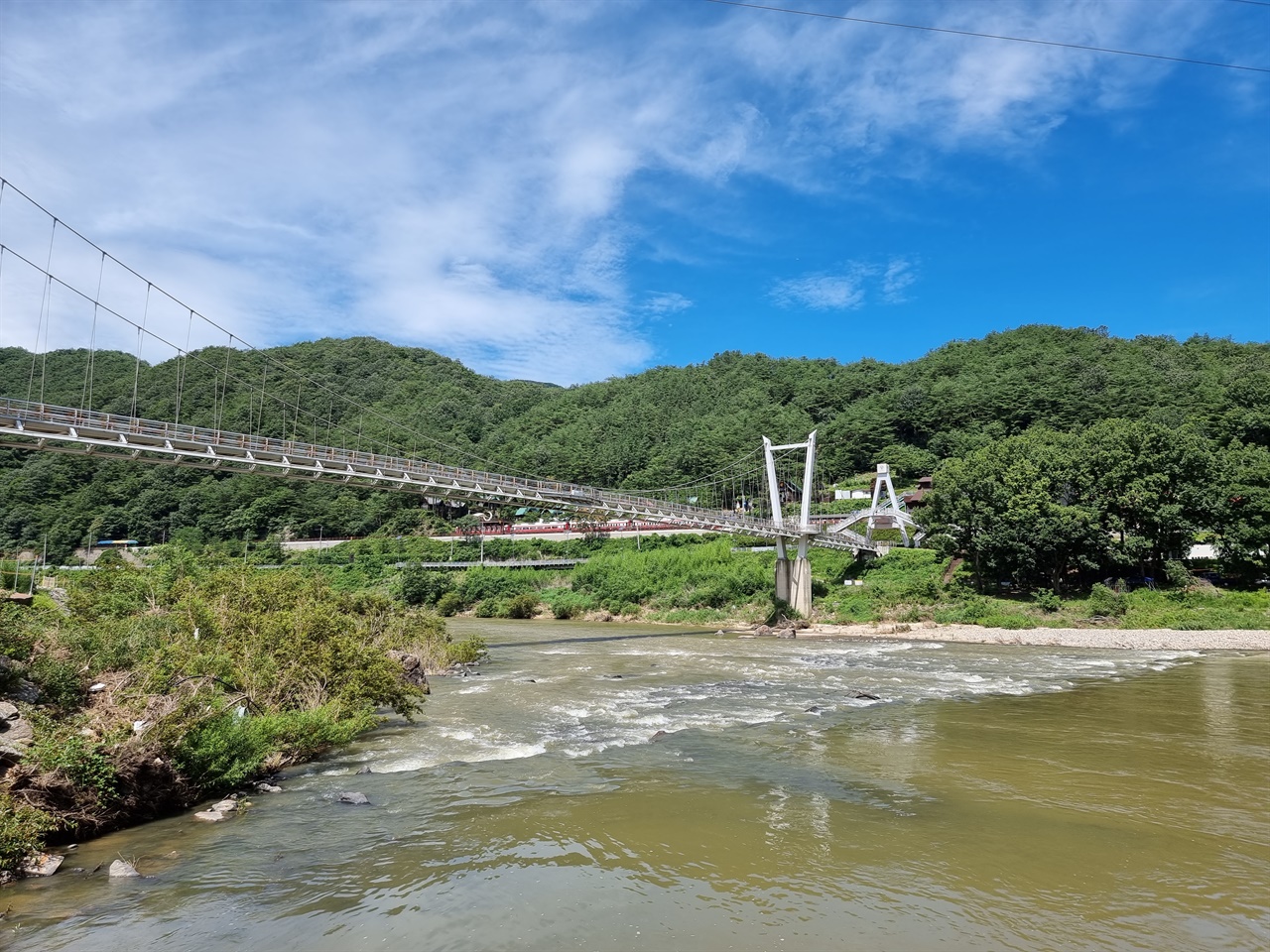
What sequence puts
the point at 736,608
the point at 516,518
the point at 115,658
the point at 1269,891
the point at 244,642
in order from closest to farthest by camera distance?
the point at 1269,891 → the point at 115,658 → the point at 244,642 → the point at 736,608 → the point at 516,518

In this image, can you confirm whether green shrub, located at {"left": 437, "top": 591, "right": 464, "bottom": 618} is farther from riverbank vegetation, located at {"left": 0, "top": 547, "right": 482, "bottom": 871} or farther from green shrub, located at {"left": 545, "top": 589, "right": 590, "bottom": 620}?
riverbank vegetation, located at {"left": 0, "top": 547, "right": 482, "bottom": 871}

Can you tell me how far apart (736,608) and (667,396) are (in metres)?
66.7

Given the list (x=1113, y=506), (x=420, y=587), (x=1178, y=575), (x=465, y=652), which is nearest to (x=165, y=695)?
(x=465, y=652)

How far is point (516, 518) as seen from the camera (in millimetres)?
83500

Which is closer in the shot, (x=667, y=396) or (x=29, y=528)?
(x=29, y=528)

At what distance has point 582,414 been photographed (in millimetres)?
105375

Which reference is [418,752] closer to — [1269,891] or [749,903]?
[749,903]

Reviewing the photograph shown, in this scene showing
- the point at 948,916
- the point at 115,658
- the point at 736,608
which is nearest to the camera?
the point at 948,916

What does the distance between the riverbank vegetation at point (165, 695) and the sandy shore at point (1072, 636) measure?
24347 mm

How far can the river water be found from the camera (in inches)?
249

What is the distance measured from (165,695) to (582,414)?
9625 cm

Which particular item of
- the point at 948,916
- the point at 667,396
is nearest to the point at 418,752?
the point at 948,916

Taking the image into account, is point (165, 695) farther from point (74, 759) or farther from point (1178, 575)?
point (1178, 575)

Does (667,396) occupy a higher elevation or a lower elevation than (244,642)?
higher
